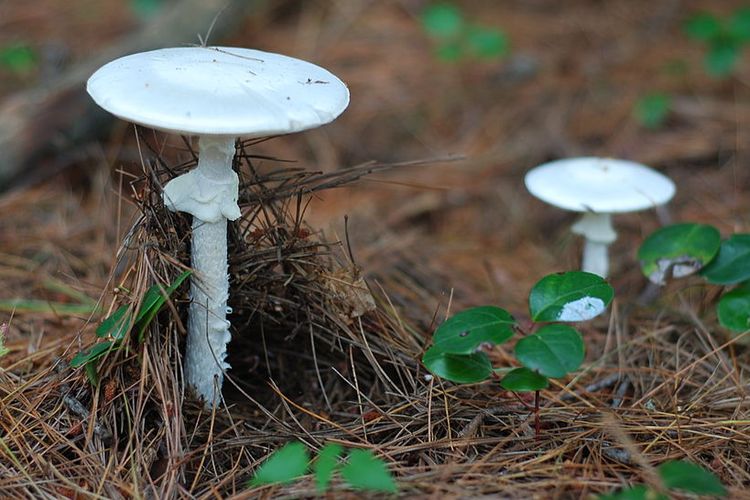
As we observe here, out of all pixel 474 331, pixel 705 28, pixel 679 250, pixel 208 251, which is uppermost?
pixel 705 28

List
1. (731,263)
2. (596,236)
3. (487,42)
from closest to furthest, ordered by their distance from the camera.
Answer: (731,263) → (596,236) → (487,42)

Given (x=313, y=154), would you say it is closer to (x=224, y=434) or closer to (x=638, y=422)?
(x=224, y=434)

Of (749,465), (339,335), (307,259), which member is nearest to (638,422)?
(749,465)

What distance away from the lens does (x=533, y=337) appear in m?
2.18

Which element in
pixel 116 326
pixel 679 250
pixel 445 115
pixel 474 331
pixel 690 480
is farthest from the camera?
pixel 445 115

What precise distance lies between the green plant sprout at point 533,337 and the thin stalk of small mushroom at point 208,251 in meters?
0.76

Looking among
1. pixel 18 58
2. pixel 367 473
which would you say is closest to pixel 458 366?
pixel 367 473

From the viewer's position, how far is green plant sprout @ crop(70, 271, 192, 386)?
227 centimetres

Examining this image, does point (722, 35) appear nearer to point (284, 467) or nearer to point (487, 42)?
point (487, 42)

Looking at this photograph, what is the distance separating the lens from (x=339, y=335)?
2.73 m

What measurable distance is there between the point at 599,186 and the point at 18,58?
13.4ft

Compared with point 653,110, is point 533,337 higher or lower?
higher

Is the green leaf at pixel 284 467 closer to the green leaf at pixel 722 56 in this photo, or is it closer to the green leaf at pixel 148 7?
the green leaf at pixel 722 56

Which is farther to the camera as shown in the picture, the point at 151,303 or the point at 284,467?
the point at 151,303
